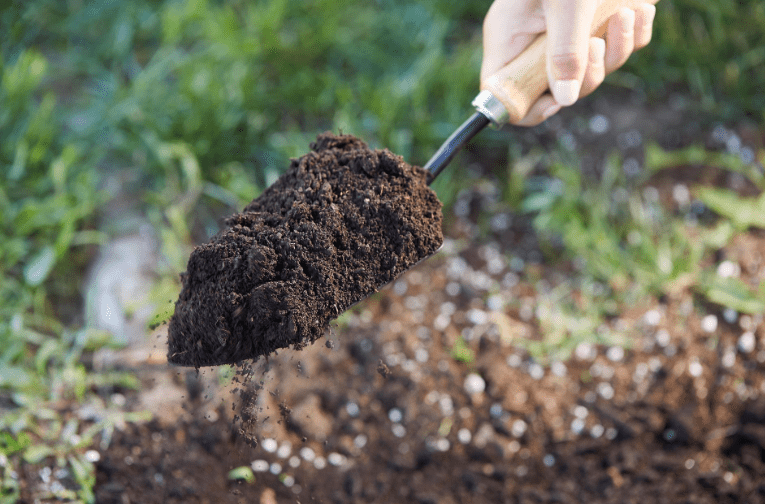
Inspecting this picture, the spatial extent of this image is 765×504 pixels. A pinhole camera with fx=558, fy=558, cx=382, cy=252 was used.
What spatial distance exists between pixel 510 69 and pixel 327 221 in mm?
646

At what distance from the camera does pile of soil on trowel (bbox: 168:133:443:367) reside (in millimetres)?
1328

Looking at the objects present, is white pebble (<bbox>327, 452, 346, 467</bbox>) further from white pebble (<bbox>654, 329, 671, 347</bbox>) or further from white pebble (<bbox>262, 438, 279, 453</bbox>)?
white pebble (<bbox>654, 329, 671, 347</bbox>)

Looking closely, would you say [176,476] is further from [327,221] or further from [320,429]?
[327,221]

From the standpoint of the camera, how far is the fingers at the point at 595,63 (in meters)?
1.45

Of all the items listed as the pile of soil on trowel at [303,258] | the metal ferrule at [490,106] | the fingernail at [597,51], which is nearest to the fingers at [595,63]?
the fingernail at [597,51]

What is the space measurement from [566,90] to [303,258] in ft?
2.60

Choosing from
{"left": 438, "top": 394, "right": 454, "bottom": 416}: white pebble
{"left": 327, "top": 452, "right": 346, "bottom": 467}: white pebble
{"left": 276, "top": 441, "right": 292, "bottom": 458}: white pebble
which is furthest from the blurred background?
{"left": 327, "top": 452, "right": 346, "bottom": 467}: white pebble

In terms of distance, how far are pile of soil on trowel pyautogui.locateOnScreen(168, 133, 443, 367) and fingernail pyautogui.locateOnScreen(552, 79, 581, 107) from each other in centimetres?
41

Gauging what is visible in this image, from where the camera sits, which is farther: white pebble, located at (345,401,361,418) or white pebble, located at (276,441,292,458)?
white pebble, located at (345,401,361,418)

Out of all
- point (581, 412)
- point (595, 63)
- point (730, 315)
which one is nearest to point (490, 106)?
point (595, 63)

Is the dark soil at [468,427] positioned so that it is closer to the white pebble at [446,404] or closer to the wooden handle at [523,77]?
the white pebble at [446,404]

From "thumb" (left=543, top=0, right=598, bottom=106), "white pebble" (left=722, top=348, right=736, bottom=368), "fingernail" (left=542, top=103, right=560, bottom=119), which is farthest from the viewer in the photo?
"white pebble" (left=722, top=348, right=736, bottom=368)

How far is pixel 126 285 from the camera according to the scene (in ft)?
7.33

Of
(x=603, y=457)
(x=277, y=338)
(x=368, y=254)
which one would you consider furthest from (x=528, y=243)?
(x=277, y=338)
